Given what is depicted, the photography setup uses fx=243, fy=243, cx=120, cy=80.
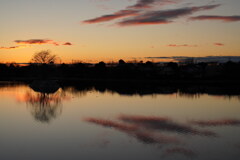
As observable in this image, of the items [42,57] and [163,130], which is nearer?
[163,130]

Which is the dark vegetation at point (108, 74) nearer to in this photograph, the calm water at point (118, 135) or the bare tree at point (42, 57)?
the bare tree at point (42, 57)

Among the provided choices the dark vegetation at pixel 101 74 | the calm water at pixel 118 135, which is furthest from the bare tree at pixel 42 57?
the calm water at pixel 118 135

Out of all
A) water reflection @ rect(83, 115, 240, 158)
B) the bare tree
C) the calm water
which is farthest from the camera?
the bare tree

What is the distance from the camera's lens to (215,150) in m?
10.6

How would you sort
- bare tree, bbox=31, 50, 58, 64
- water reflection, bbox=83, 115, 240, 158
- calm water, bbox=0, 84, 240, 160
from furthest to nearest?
bare tree, bbox=31, 50, 58, 64
water reflection, bbox=83, 115, 240, 158
calm water, bbox=0, 84, 240, 160

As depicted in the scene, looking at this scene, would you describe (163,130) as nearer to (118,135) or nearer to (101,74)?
(118,135)

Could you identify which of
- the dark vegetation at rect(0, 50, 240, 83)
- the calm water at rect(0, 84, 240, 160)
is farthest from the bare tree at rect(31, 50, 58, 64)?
the calm water at rect(0, 84, 240, 160)

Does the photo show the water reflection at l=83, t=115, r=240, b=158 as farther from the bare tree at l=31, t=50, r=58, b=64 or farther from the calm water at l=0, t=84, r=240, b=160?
the bare tree at l=31, t=50, r=58, b=64

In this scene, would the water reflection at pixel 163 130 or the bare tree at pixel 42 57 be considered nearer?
the water reflection at pixel 163 130

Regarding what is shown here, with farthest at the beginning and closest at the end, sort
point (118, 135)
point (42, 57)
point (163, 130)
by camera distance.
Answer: point (42, 57), point (163, 130), point (118, 135)

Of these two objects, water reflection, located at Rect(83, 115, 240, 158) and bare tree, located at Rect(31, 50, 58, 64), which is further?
bare tree, located at Rect(31, 50, 58, 64)

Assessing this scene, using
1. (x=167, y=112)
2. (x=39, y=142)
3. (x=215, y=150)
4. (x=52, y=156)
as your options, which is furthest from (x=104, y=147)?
(x=167, y=112)

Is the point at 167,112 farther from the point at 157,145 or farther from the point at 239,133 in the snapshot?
the point at 157,145

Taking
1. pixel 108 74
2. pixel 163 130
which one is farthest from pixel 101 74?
pixel 163 130
